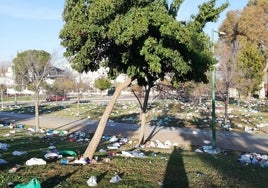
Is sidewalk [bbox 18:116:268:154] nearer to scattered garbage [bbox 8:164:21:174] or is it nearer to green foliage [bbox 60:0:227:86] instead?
green foliage [bbox 60:0:227:86]

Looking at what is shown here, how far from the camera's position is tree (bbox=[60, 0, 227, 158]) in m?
9.74

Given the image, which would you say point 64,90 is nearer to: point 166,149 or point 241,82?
point 241,82

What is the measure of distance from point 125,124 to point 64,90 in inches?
1486

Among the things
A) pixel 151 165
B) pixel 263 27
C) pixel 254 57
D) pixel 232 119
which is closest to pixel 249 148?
pixel 151 165

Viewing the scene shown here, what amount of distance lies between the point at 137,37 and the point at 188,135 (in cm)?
1306

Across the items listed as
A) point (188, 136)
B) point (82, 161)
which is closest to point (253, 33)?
point (188, 136)

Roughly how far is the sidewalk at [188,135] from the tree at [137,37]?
299 inches

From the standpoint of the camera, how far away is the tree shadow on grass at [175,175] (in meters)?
8.95

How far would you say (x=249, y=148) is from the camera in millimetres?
17891

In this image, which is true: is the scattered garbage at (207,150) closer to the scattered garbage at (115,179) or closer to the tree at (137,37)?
the tree at (137,37)

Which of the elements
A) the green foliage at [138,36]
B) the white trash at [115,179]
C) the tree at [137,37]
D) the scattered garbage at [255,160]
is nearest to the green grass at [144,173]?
the white trash at [115,179]

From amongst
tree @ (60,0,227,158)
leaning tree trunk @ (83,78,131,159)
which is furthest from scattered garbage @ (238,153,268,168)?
leaning tree trunk @ (83,78,131,159)

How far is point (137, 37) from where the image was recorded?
31.2 ft

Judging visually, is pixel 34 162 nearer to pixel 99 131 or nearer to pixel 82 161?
pixel 82 161
